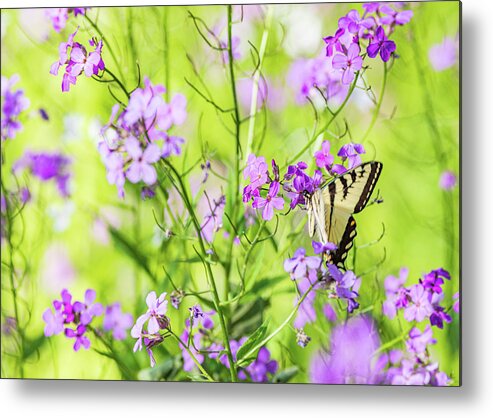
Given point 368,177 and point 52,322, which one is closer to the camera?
point 368,177

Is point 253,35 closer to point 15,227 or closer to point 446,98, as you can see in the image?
point 446,98

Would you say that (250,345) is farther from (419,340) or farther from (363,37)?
(363,37)

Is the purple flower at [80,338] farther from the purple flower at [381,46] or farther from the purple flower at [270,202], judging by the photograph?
the purple flower at [381,46]

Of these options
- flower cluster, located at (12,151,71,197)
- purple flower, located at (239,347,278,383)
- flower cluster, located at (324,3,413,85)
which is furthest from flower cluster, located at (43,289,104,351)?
flower cluster, located at (324,3,413,85)

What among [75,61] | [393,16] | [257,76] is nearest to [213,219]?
[257,76]

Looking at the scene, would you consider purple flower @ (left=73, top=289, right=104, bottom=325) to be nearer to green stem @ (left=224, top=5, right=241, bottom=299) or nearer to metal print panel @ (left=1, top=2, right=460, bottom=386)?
metal print panel @ (left=1, top=2, right=460, bottom=386)

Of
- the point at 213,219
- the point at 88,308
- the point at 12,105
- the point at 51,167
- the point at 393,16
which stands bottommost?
the point at 88,308

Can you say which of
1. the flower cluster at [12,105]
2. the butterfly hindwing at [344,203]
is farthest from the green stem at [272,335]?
the flower cluster at [12,105]
